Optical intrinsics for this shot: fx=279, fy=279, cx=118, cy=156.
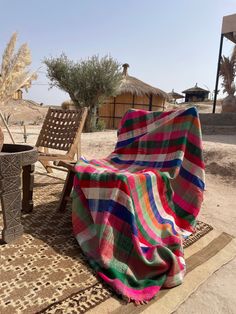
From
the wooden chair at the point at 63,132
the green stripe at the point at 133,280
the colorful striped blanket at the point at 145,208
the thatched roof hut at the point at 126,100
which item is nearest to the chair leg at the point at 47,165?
the wooden chair at the point at 63,132

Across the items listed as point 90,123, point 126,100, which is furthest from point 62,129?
point 126,100

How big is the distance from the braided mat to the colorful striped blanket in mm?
99

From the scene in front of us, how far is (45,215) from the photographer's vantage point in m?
2.53

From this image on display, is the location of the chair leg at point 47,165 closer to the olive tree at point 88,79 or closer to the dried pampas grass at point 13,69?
the dried pampas grass at point 13,69

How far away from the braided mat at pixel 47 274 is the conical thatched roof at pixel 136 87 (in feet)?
44.0

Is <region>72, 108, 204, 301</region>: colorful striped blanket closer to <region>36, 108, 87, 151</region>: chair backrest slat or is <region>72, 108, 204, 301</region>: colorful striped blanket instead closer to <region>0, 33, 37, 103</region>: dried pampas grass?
<region>0, 33, 37, 103</region>: dried pampas grass

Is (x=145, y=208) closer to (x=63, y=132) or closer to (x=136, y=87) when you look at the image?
(x=63, y=132)

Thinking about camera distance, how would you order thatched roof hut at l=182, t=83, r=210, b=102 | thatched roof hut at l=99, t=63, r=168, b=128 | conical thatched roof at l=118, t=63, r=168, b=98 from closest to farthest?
conical thatched roof at l=118, t=63, r=168, b=98 → thatched roof hut at l=99, t=63, r=168, b=128 → thatched roof hut at l=182, t=83, r=210, b=102

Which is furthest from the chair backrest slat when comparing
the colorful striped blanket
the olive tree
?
the olive tree

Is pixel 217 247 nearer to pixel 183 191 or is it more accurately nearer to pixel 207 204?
pixel 183 191

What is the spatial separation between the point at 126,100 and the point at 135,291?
1477 cm

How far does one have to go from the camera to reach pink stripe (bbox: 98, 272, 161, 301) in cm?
153

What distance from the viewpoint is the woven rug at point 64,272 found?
4.72ft

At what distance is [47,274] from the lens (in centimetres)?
166
